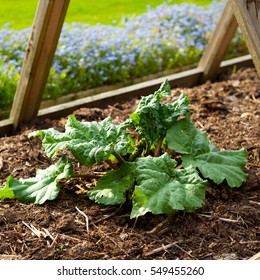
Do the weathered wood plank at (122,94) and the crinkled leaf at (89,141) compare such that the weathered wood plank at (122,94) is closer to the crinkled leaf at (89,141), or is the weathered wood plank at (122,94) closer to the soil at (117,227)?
the soil at (117,227)

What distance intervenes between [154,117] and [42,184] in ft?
2.21

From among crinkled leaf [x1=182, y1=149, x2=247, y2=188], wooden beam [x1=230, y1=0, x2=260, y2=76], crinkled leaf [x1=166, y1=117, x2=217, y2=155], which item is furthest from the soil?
wooden beam [x1=230, y1=0, x2=260, y2=76]

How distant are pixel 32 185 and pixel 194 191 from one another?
2.74ft

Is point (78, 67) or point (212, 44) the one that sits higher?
point (212, 44)

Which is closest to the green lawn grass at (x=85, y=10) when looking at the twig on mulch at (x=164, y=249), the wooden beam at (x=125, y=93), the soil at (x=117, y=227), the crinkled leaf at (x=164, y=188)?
the wooden beam at (x=125, y=93)

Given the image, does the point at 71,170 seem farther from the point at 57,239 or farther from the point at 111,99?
the point at 111,99

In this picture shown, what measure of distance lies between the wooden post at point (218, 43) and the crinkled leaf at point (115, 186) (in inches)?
84.9

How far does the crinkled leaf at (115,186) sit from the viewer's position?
125 inches

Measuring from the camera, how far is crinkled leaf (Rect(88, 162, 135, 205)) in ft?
10.4

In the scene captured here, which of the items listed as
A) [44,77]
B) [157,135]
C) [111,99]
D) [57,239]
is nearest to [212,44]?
[111,99]

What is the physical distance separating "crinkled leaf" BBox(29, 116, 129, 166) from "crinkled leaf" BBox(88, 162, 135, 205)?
0.35 ft

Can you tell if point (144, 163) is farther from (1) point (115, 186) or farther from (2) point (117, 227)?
(2) point (117, 227)

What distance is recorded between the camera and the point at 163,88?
355 cm

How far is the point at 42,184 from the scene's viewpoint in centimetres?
334
